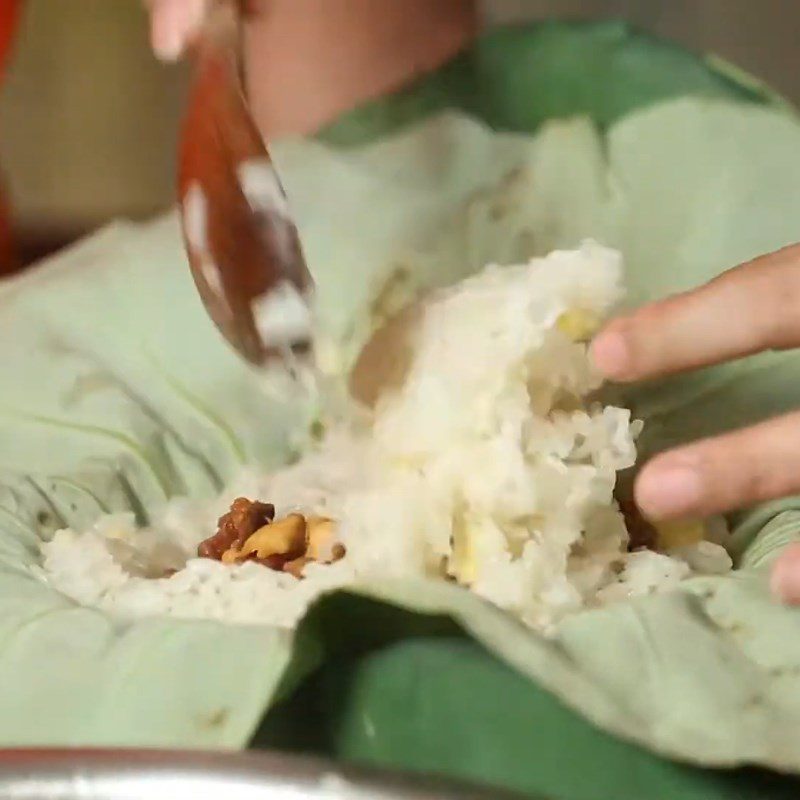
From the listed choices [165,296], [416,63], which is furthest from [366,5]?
[165,296]

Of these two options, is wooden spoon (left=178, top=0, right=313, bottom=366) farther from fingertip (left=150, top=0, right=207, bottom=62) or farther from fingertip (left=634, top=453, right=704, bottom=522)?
fingertip (left=634, top=453, right=704, bottom=522)

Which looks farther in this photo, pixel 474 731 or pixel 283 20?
pixel 283 20

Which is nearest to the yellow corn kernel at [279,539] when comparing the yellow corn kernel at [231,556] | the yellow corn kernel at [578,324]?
the yellow corn kernel at [231,556]

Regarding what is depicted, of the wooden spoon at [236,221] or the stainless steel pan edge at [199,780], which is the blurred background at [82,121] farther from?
the stainless steel pan edge at [199,780]

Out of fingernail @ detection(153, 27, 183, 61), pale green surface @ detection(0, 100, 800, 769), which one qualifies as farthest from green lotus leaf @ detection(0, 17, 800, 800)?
fingernail @ detection(153, 27, 183, 61)

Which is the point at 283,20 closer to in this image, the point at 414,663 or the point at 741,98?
the point at 741,98

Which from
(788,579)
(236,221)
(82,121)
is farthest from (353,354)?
(82,121)
